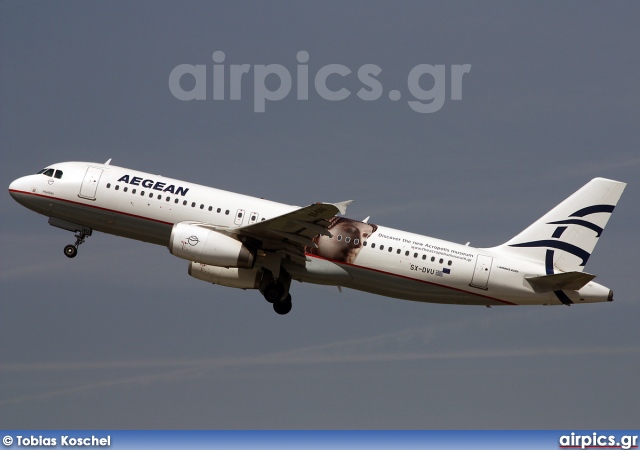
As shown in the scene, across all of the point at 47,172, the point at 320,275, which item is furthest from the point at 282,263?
the point at 47,172

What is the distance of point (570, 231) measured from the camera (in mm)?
54375

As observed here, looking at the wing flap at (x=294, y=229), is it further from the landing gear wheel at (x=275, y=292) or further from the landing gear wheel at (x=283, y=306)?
the landing gear wheel at (x=283, y=306)

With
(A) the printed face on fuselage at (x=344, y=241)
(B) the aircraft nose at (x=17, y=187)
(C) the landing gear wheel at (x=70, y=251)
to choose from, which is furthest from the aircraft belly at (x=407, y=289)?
(B) the aircraft nose at (x=17, y=187)

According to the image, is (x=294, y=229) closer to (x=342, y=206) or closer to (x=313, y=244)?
(x=313, y=244)

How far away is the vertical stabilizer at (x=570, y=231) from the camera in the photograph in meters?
53.8

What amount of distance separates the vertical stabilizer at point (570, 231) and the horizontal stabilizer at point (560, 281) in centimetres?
132

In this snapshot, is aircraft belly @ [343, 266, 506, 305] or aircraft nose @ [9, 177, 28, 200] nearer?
aircraft belly @ [343, 266, 506, 305]

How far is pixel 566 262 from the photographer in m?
53.8

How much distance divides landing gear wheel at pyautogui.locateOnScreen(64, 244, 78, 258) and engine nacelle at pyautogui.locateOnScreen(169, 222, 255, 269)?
22.4ft

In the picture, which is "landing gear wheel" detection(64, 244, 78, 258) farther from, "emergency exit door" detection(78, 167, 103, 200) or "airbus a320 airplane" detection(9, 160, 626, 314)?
"emergency exit door" detection(78, 167, 103, 200)

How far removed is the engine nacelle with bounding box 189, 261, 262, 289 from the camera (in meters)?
54.1

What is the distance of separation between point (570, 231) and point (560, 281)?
388 cm

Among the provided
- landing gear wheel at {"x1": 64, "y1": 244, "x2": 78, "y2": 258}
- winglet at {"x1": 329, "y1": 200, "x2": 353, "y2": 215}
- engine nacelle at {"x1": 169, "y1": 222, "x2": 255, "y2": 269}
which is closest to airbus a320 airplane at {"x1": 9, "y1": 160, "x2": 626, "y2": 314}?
engine nacelle at {"x1": 169, "y1": 222, "x2": 255, "y2": 269}

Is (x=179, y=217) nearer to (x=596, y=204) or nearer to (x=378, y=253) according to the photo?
(x=378, y=253)
